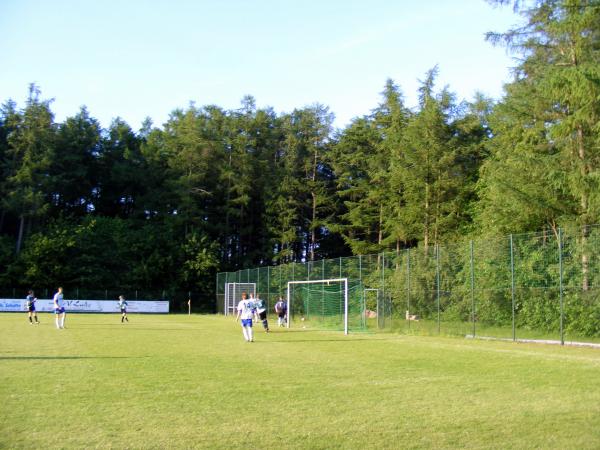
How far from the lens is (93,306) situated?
51.3 m

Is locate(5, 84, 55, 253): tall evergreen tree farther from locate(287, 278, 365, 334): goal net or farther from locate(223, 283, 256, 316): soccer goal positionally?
locate(287, 278, 365, 334): goal net

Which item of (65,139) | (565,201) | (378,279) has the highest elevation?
(65,139)

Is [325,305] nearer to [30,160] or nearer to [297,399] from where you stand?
[297,399]

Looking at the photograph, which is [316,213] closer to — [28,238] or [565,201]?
[28,238]

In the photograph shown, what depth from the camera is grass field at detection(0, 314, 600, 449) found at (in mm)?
6770

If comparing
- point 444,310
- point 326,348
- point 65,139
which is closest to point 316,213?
point 65,139

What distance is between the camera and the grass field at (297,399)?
677cm

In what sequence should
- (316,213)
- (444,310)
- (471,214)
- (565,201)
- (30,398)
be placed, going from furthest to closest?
(316,213) → (471,214) → (565,201) → (444,310) → (30,398)

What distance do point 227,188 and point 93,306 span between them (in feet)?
64.9

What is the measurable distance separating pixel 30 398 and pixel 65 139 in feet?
193

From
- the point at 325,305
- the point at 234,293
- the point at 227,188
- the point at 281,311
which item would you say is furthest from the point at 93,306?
the point at 325,305

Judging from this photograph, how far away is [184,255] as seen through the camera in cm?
5994

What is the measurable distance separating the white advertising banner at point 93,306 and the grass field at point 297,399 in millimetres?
35214

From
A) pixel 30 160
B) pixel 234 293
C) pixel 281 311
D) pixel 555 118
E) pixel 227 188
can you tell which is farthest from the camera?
pixel 227 188
